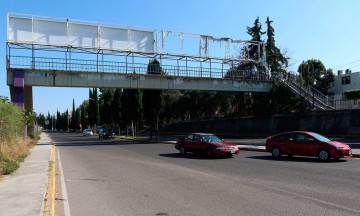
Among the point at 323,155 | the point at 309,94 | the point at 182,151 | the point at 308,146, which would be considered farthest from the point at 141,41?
the point at 323,155

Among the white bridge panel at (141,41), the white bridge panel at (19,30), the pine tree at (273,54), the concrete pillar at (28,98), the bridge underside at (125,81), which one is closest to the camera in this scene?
the bridge underside at (125,81)

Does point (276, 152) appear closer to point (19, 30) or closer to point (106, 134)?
point (19, 30)

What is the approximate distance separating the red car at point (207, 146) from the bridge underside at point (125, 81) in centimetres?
1951

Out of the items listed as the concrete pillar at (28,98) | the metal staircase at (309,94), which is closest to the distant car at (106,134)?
the concrete pillar at (28,98)

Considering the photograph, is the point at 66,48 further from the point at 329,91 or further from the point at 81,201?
the point at 329,91

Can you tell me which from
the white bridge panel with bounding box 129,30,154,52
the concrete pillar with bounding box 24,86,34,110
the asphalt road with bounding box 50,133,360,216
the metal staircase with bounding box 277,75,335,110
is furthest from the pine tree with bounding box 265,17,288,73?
the asphalt road with bounding box 50,133,360,216

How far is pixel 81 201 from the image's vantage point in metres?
9.84

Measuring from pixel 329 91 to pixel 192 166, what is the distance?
231 ft

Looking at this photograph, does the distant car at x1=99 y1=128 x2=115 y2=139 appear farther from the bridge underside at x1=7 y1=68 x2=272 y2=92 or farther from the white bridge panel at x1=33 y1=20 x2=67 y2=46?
the white bridge panel at x1=33 y1=20 x2=67 y2=46

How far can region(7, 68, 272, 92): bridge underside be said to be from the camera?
3872 cm

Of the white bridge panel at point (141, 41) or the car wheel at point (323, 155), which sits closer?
the car wheel at point (323, 155)

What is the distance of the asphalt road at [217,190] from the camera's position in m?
8.56

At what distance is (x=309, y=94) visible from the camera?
163 ft

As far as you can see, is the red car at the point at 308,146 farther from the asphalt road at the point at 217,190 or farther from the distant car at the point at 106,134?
the distant car at the point at 106,134
